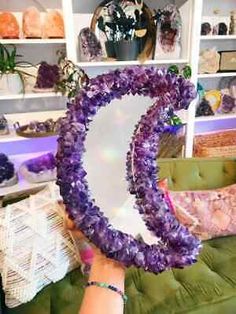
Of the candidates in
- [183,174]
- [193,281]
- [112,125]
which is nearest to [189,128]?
[183,174]

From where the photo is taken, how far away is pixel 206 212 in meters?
1.40

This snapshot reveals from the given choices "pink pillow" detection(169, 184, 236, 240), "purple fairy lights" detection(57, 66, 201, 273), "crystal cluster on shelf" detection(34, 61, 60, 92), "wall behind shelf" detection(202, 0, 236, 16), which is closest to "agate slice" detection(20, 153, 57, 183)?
"crystal cluster on shelf" detection(34, 61, 60, 92)

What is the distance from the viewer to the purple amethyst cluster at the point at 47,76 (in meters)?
1.92

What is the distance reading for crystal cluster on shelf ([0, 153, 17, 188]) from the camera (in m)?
1.99

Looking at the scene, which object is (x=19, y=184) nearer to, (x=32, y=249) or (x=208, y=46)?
(x=32, y=249)

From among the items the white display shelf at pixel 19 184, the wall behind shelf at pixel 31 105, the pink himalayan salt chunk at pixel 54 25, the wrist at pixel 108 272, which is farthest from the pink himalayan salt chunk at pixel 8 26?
the wrist at pixel 108 272

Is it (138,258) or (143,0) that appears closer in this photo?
(138,258)

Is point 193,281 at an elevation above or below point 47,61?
below

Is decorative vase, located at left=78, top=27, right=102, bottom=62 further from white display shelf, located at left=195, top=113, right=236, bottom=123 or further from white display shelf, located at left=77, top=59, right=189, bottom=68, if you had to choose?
white display shelf, located at left=195, top=113, right=236, bottom=123

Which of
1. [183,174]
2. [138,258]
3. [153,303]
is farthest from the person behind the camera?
[183,174]

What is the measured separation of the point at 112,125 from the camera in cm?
54

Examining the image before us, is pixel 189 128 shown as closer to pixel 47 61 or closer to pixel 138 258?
pixel 47 61

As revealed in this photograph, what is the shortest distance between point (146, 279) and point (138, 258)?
76 centimetres

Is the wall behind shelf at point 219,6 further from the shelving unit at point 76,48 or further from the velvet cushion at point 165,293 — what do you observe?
the velvet cushion at point 165,293
